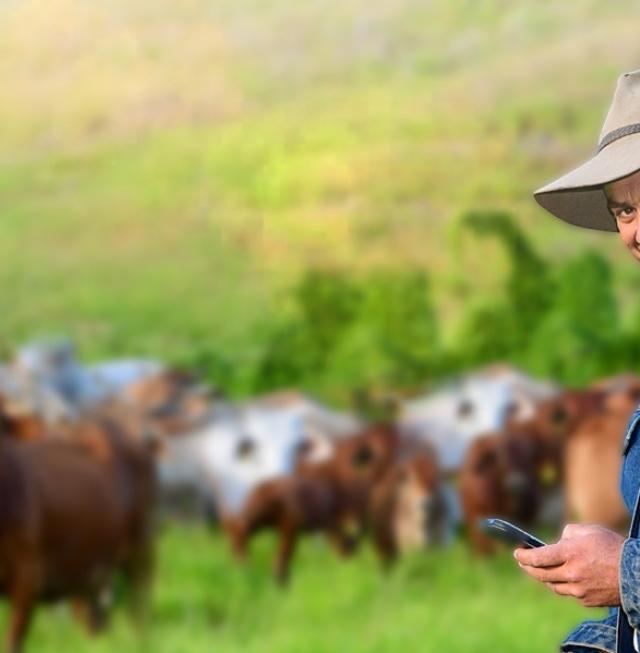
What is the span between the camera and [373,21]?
43.7 metres

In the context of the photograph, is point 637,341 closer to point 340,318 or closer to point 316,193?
point 340,318

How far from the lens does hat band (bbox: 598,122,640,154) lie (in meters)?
2.04

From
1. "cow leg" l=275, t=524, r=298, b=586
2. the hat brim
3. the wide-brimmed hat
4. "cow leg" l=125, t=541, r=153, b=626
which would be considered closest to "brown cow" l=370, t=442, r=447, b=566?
"cow leg" l=275, t=524, r=298, b=586

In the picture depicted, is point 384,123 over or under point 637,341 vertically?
over

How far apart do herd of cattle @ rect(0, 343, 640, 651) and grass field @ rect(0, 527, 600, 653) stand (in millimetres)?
239

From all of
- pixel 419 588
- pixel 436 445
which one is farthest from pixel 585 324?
pixel 419 588

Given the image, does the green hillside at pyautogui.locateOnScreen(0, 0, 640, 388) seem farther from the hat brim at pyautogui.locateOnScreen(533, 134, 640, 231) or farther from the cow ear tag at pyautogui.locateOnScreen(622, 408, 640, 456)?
the cow ear tag at pyautogui.locateOnScreen(622, 408, 640, 456)

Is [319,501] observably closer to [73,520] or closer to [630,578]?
[73,520]

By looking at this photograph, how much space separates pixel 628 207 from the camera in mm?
2053

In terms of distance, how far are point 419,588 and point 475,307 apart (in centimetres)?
1060

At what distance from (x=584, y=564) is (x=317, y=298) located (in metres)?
20.0

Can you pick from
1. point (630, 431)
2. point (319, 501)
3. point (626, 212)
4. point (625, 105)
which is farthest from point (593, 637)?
point (319, 501)

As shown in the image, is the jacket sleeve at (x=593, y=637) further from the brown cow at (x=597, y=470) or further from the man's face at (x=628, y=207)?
the brown cow at (x=597, y=470)

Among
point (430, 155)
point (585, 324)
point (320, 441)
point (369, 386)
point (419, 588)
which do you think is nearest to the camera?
point (419, 588)
